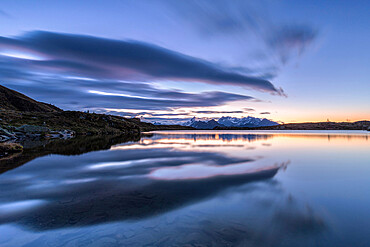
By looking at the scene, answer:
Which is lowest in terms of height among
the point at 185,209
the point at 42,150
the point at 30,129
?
the point at 185,209

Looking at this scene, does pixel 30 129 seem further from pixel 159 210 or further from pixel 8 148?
pixel 159 210

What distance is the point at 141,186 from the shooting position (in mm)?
13109

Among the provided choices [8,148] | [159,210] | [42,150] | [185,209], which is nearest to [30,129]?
[42,150]

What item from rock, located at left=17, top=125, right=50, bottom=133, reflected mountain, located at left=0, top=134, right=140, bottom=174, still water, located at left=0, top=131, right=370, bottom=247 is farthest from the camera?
rock, located at left=17, top=125, right=50, bottom=133

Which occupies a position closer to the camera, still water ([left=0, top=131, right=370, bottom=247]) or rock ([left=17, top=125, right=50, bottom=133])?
still water ([left=0, top=131, right=370, bottom=247])

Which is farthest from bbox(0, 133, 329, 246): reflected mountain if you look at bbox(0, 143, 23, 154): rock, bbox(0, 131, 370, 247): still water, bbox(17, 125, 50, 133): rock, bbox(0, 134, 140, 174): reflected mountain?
bbox(17, 125, 50, 133): rock

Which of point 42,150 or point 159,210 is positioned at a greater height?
point 42,150

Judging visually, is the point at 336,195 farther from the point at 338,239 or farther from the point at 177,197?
the point at 177,197

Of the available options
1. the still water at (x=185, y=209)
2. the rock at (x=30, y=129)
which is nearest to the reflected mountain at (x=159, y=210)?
the still water at (x=185, y=209)

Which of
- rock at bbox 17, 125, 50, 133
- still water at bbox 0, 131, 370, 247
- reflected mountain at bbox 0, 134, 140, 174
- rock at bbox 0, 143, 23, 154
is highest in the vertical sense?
rock at bbox 17, 125, 50, 133

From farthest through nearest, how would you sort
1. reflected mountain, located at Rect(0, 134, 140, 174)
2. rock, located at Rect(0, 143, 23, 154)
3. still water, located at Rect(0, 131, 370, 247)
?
1. rock, located at Rect(0, 143, 23, 154)
2. reflected mountain, located at Rect(0, 134, 140, 174)
3. still water, located at Rect(0, 131, 370, 247)

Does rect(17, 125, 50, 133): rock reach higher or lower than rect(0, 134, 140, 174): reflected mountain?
higher

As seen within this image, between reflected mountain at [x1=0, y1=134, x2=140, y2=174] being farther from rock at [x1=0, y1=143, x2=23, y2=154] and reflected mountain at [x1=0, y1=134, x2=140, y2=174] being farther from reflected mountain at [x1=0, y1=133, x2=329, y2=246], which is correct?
reflected mountain at [x1=0, y1=133, x2=329, y2=246]

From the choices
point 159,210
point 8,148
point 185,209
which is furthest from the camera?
point 8,148
